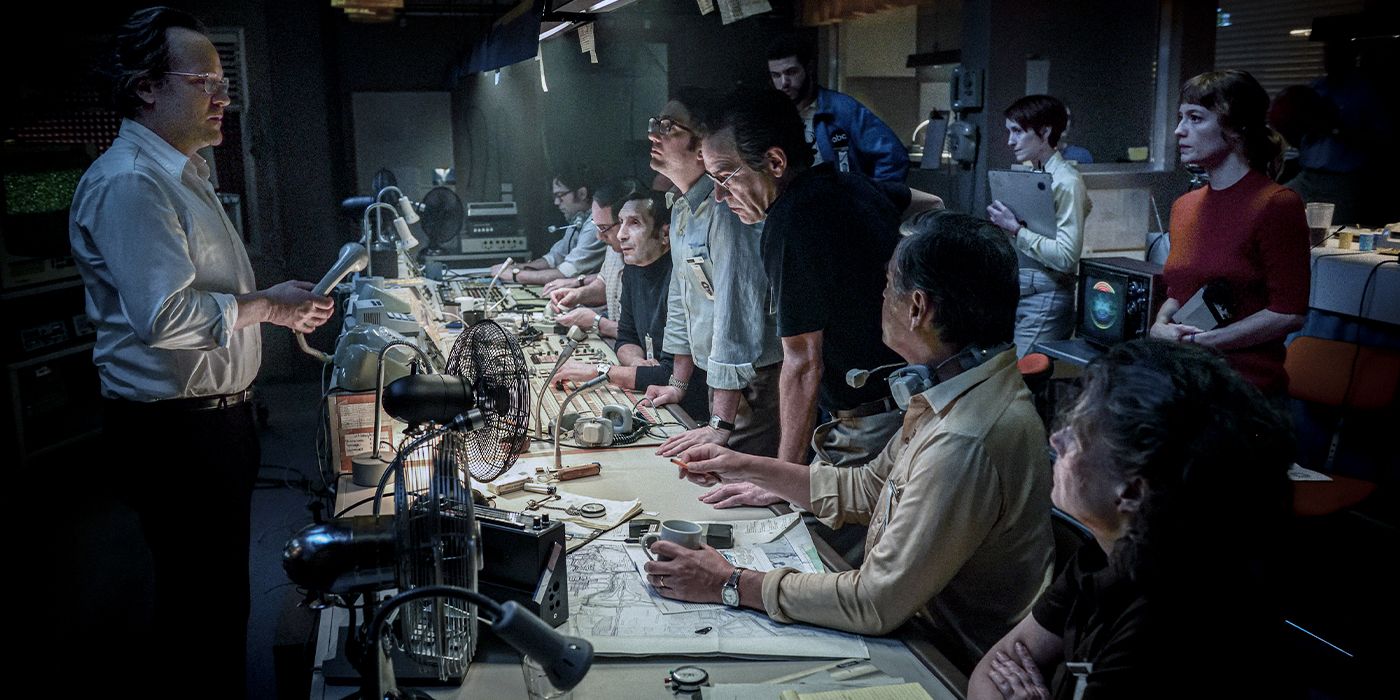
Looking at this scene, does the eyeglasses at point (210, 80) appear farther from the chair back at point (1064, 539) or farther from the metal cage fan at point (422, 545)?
the chair back at point (1064, 539)

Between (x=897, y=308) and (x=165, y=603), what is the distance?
2027mm

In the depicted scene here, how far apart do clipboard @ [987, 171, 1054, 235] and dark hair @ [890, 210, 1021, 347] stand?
302 centimetres

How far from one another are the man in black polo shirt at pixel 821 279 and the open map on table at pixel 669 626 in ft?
2.56

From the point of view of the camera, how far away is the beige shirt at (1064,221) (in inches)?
190

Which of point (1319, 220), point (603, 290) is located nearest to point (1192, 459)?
point (603, 290)

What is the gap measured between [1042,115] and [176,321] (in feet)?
12.4

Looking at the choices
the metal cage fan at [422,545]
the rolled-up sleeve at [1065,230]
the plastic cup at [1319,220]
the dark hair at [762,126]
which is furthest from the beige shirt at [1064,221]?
the metal cage fan at [422,545]

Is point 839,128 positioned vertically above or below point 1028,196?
above

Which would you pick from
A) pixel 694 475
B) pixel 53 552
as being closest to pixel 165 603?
pixel 694 475

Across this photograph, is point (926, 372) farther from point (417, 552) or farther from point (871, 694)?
point (417, 552)

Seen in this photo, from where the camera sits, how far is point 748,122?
3.04 metres

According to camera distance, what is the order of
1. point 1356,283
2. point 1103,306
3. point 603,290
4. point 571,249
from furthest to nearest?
point 571,249
point 603,290
point 1103,306
point 1356,283

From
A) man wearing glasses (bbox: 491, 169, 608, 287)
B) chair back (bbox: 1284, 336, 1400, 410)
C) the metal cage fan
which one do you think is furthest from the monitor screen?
the metal cage fan

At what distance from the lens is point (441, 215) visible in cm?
675
